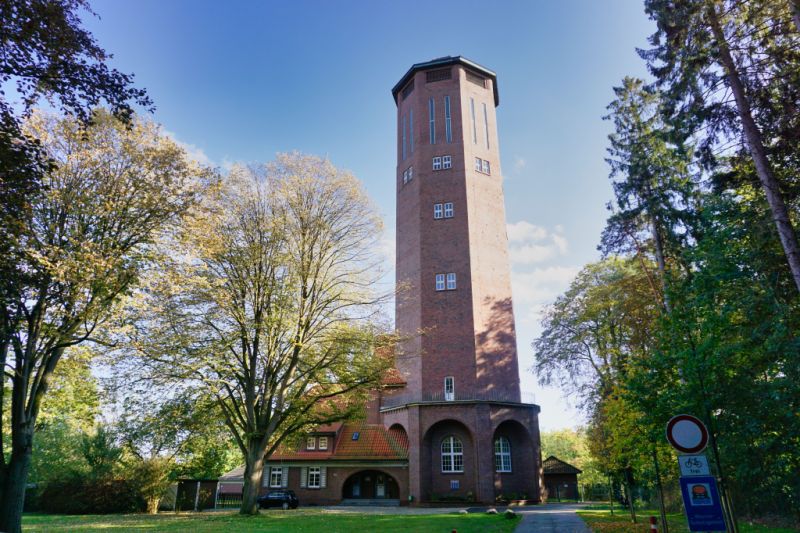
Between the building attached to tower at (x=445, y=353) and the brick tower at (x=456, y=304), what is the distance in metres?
0.08

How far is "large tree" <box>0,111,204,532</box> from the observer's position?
12.0m

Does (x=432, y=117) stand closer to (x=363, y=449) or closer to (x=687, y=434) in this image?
(x=363, y=449)

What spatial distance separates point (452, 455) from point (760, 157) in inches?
937

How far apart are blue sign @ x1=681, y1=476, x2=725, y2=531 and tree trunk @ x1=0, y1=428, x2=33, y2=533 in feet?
46.1

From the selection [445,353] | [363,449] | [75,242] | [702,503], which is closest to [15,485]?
[75,242]

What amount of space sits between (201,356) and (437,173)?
23.5m

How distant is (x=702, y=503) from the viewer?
6758 millimetres

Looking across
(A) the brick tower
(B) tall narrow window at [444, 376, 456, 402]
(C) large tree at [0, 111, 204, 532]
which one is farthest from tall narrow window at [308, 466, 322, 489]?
(C) large tree at [0, 111, 204, 532]

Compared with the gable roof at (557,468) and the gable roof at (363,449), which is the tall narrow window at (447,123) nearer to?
the gable roof at (363,449)

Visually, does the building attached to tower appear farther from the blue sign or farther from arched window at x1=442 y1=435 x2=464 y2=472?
the blue sign

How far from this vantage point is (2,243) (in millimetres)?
10273

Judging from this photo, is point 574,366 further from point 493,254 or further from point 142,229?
point 142,229

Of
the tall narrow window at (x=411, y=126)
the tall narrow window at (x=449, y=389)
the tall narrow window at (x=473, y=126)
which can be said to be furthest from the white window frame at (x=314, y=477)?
the tall narrow window at (x=473, y=126)

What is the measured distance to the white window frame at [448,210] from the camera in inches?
1391
